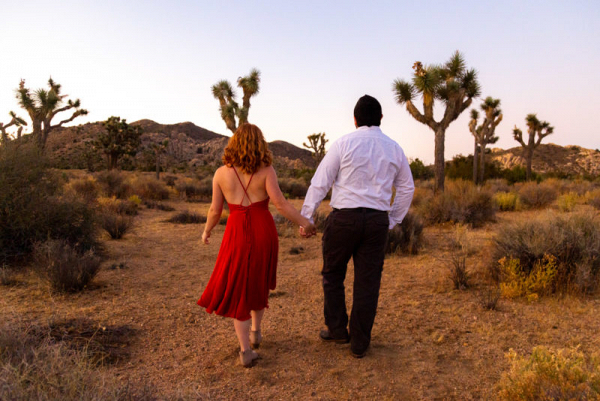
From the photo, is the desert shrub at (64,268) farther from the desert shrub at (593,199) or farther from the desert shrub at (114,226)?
the desert shrub at (593,199)

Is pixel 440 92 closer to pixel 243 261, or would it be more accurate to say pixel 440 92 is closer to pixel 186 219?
pixel 186 219

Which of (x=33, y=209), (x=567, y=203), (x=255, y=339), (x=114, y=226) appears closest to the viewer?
(x=255, y=339)

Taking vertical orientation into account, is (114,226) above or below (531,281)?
above

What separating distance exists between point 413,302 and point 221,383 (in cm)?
279

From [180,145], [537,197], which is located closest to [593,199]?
[537,197]

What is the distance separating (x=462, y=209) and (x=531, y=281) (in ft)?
19.5

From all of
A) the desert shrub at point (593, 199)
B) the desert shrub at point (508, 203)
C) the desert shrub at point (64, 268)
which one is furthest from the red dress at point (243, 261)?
the desert shrub at point (593, 199)

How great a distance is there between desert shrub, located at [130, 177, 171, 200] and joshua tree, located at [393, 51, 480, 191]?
1079cm

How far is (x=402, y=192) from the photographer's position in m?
3.57

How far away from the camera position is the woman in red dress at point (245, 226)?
323cm

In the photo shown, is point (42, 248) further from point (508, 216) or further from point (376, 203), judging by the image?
point (508, 216)

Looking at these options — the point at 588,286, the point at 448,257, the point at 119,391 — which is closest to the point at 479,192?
the point at 448,257

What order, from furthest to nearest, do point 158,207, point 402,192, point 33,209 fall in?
point 158,207 < point 33,209 < point 402,192

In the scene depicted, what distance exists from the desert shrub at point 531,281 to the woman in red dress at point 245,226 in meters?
3.08
